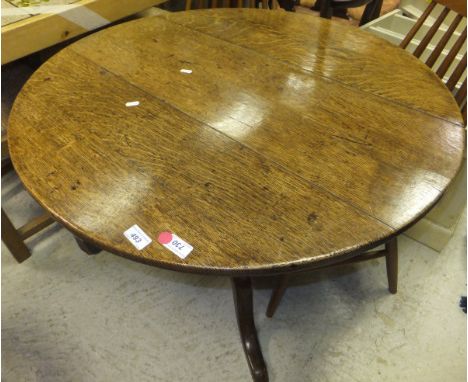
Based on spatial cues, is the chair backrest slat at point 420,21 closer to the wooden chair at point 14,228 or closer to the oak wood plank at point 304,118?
the oak wood plank at point 304,118

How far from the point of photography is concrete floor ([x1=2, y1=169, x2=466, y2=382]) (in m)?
1.15

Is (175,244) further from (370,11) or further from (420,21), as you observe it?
(370,11)

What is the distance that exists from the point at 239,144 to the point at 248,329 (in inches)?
24.6

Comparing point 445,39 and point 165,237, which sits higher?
point 445,39

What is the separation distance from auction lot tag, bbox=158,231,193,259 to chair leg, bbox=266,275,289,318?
0.63 meters

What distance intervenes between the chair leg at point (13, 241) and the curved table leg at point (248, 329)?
90cm

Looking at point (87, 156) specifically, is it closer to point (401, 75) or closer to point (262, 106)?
point (262, 106)

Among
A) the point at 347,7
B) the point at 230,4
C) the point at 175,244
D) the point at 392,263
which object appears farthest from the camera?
the point at 230,4

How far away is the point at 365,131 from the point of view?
0.81 metres

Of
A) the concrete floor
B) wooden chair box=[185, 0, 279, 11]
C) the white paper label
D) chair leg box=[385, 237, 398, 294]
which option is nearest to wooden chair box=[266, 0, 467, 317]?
chair leg box=[385, 237, 398, 294]

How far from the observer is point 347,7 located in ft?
5.11

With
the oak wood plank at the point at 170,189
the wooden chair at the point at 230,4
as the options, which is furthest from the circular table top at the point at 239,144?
the wooden chair at the point at 230,4

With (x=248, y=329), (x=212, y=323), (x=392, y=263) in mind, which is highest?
(x=392, y=263)

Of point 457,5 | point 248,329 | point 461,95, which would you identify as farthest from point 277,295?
point 457,5
